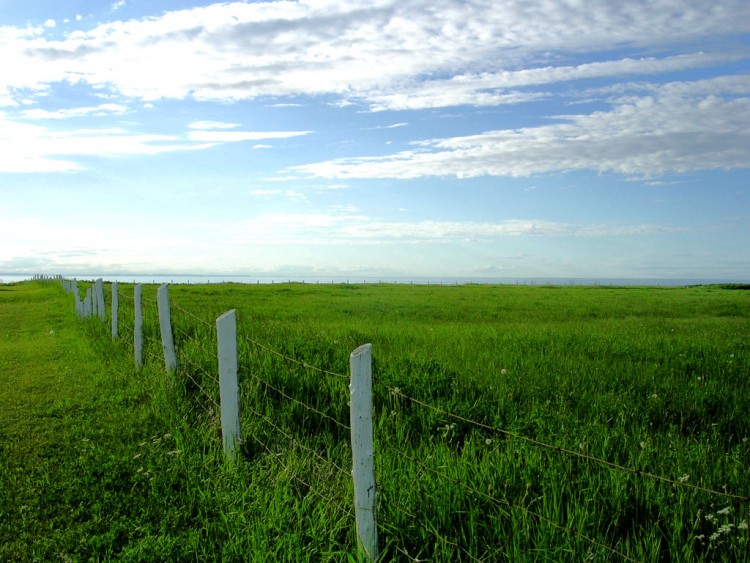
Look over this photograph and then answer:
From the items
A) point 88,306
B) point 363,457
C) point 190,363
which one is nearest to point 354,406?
point 363,457

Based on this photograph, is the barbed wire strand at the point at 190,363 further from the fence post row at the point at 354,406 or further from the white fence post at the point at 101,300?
the white fence post at the point at 101,300

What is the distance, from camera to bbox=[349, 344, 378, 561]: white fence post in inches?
161

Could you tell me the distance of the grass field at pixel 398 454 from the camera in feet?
14.8

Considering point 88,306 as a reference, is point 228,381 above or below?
below

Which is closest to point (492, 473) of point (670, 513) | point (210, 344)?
point (670, 513)

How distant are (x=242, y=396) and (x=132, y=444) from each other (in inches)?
56.8

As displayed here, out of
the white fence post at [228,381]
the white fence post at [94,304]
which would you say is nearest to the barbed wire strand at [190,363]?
the white fence post at [228,381]

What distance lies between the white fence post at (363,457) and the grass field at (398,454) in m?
0.17

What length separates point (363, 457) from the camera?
4.18 metres

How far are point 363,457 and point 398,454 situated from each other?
1.75 metres

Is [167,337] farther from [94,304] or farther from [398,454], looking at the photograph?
[94,304]

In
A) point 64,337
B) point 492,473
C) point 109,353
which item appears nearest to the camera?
point 492,473

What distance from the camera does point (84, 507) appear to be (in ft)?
19.6

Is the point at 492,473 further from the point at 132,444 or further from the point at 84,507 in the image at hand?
the point at 132,444
